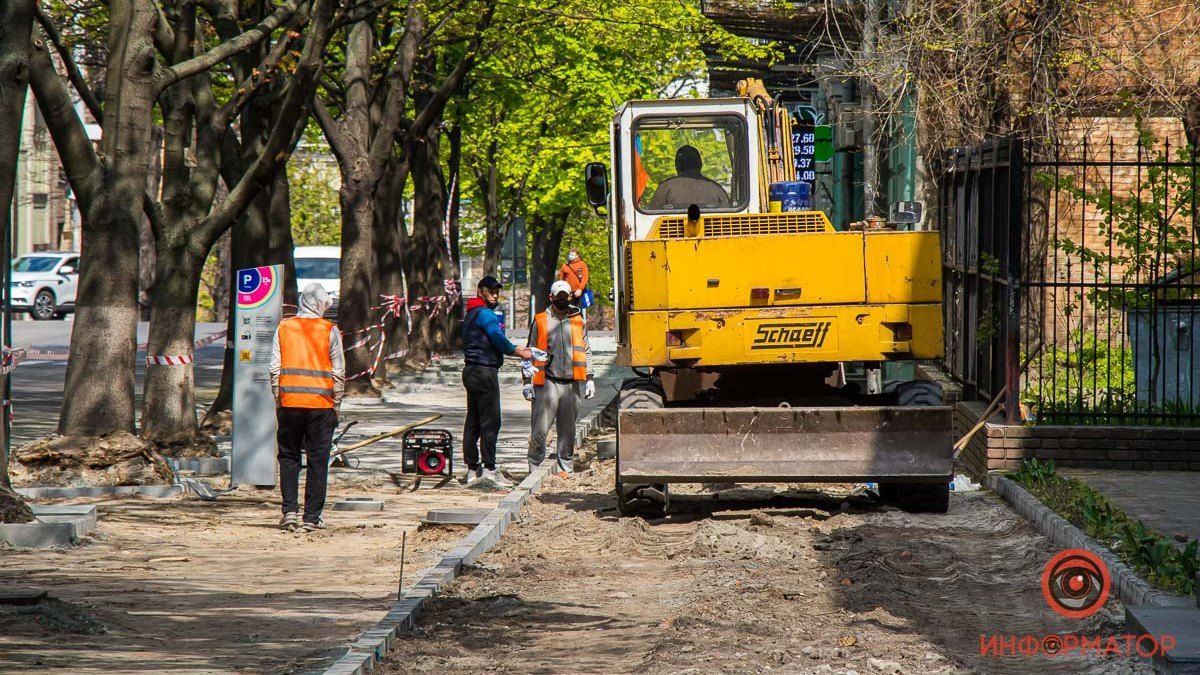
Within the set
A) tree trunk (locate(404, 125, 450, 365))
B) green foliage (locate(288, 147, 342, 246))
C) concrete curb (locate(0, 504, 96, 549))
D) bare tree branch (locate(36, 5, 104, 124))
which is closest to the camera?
concrete curb (locate(0, 504, 96, 549))

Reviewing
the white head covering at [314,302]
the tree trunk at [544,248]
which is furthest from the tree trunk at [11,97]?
the tree trunk at [544,248]

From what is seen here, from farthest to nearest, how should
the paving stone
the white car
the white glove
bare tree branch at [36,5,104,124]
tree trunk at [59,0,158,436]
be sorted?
1. the white car
2. the white glove
3. bare tree branch at [36,5,104,124]
4. tree trunk at [59,0,158,436]
5. the paving stone

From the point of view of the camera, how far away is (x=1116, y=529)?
1041 cm

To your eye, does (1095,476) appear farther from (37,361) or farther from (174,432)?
(37,361)

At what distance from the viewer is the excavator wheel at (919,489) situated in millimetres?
12641

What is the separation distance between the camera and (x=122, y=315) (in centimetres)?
1448

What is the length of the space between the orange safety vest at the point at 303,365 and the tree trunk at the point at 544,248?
121ft

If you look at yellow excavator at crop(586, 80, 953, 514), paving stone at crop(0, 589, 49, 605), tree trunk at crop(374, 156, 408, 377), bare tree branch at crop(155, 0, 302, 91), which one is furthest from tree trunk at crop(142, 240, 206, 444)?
tree trunk at crop(374, 156, 408, 377)

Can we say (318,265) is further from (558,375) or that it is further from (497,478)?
(497,478)

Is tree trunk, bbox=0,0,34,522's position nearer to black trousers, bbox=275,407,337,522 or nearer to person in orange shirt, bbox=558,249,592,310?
black trousers, bbox=275,407,337,522

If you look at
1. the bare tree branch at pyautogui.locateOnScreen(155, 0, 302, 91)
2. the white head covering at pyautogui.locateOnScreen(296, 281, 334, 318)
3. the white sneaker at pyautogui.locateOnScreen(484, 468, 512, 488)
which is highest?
the bare tree branch at pyautogui.locateOnScreen(155, 0, 302, 91)

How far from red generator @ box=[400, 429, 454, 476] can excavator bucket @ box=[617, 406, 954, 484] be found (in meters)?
3.08

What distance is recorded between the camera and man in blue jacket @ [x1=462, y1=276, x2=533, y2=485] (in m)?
15.2

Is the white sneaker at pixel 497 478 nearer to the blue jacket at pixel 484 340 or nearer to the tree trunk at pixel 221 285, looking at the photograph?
the blue jacket at pixel 484 340
